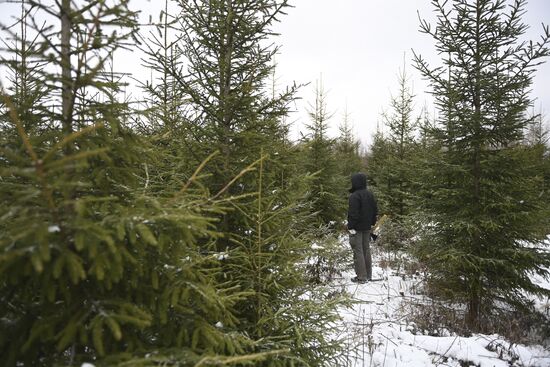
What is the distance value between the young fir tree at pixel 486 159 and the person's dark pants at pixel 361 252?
210cm

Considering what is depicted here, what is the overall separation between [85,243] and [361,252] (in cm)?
720

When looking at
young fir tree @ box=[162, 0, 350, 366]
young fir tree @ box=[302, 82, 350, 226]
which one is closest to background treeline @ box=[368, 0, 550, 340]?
young fir tree @ box=[162, 0, 350, 366]

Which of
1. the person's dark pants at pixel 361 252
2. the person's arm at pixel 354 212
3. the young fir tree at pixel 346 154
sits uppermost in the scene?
the young fir tree at pixel 346 154

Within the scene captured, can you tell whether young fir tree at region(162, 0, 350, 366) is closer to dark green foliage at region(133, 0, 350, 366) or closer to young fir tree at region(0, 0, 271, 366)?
dark green foliage at region(133, 0, 350, 366)

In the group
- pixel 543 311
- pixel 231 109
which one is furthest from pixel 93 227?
pixel 543 311

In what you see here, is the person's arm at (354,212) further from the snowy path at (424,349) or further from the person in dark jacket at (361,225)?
the snowy path at (424,349)

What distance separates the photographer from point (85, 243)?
4.81ft

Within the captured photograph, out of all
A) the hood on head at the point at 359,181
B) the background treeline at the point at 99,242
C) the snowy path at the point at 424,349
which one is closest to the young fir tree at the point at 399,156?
the hood on head at the point at 359,181

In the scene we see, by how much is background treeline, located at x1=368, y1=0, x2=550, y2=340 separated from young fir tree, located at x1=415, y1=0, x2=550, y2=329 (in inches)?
0.6

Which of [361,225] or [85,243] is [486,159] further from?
[85,243]

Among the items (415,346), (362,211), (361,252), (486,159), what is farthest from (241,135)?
(361,252)

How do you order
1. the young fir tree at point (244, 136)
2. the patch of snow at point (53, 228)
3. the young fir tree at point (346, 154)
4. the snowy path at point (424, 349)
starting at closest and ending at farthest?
1. the patch of snow at point (53, 228)
2. the young fir tree at point (244, 136)
3. the snowy path at point (424, 349)
4. the young fir tree at point (346, 154)

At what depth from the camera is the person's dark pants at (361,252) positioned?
7.80 metres

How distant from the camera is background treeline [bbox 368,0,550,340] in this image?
17.5 ft
